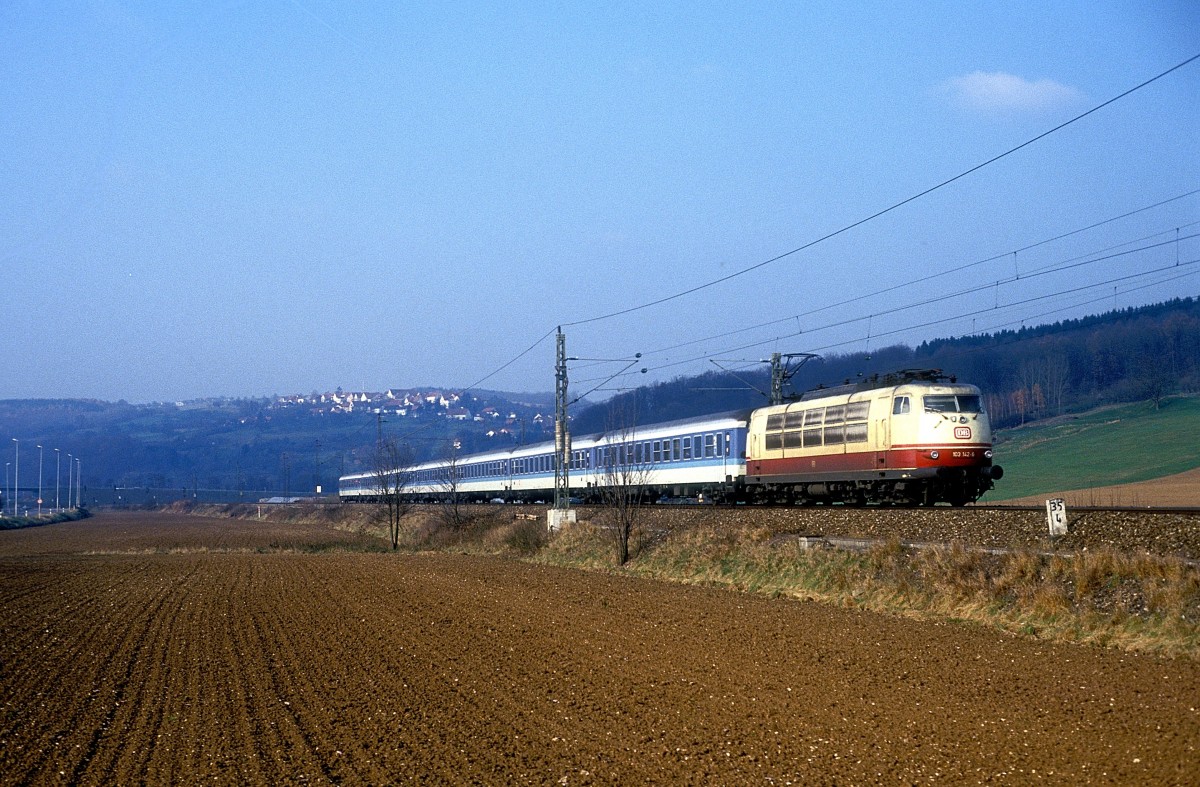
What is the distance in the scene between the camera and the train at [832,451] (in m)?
28.3

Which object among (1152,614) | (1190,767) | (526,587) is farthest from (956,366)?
(1190,767)

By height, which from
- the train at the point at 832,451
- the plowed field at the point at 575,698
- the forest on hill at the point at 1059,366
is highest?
the forest on hill at the point at 1059,366

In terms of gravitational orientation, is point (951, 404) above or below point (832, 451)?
above

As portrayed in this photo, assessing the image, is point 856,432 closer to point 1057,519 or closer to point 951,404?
point 951,404

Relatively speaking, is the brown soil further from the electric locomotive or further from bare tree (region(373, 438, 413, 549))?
bare tree (region(373, 438, 413, 549))

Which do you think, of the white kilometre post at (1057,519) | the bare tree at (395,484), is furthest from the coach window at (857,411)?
the bare tree at (395,484)

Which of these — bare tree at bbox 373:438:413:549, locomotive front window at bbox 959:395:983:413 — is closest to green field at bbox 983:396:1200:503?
locomotive front window at bbox 959:395:983:413

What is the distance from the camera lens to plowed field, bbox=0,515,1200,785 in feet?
33.4

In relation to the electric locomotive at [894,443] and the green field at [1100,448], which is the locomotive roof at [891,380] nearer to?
the electric locomotive at [894,443]

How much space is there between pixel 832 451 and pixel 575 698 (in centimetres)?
1997

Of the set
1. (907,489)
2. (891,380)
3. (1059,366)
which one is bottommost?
(907,489)

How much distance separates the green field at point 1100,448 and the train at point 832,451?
729 inches

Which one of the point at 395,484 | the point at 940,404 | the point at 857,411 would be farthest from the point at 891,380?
the point at 395,484

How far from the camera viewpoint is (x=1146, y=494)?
44156 mm
